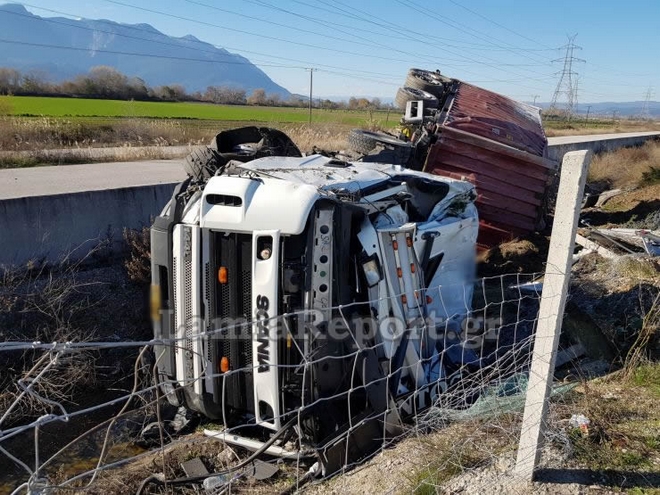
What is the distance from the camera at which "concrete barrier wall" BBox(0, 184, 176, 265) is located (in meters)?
6.03

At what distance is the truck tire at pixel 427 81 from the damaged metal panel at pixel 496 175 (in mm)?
1668

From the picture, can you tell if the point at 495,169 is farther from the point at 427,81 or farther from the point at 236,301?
the point at 236,301

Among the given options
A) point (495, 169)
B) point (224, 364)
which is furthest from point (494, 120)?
point (224, 364)

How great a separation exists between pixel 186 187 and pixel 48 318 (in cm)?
301

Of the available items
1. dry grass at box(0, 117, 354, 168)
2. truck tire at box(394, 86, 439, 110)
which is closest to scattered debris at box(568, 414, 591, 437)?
truck tire at box(394, 86, 439, 110)

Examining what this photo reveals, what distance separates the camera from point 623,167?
15453mm

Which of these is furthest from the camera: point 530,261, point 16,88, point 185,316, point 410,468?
point 16,88

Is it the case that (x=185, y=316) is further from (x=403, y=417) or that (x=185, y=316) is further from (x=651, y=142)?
(x=651, y=142)

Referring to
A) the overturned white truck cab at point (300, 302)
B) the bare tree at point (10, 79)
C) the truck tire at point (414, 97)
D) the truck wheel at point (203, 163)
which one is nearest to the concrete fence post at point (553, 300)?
the overturned white truck cab at point (300, 302)

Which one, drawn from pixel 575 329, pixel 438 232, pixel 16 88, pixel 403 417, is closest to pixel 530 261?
pixel 575 329

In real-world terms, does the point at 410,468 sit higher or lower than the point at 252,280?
lower

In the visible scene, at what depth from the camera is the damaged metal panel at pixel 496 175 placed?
7.57 m

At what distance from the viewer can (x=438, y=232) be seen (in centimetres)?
395

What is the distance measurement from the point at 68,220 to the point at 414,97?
521 cm
